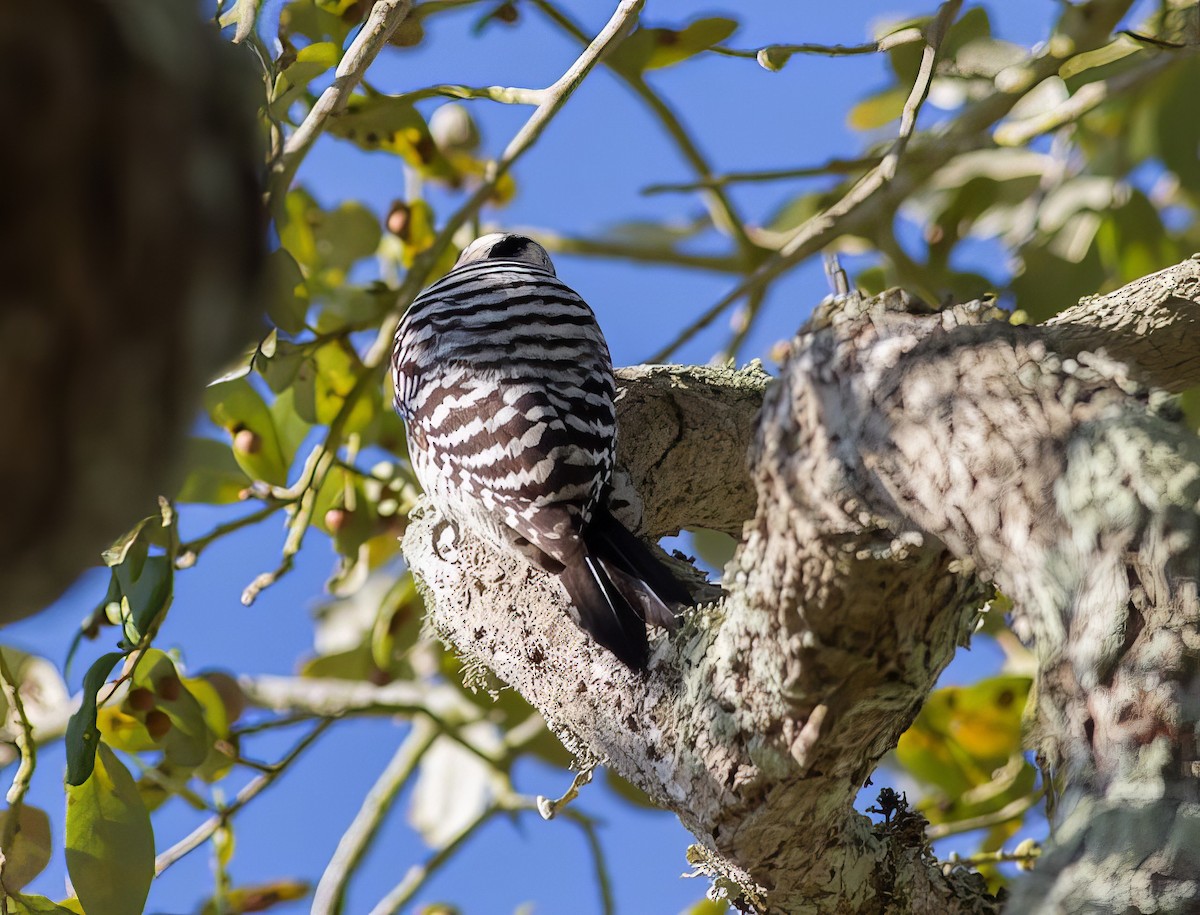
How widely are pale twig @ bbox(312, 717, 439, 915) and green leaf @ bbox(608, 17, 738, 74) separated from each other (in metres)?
1.21

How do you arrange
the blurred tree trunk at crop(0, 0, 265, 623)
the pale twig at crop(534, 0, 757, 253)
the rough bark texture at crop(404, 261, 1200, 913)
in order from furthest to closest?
the pale twig at crop(534, 0, 757, 253), the rough bark texture at crop(404, 261, 1200, 913), the blurred tree trunk at crop(0, 0, 265, 623)

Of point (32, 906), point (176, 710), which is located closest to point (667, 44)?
point (176, 710)

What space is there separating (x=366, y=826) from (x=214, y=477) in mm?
659

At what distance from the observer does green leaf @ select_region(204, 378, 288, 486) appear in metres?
1.77

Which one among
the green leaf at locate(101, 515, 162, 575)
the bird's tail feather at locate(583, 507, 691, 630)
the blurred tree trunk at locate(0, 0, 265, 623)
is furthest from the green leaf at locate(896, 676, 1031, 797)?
the blurred tree trunk at locate(0, 0, 265, 623)

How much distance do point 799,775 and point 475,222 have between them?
1.51m

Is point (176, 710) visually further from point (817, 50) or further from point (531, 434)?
point (817, 50)

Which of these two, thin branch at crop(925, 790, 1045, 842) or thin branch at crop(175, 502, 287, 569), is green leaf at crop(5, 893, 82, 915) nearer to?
thin branch at crop(175, 502, 287, 569)

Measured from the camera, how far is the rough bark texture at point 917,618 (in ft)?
2.03

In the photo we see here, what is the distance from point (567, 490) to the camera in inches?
59.4

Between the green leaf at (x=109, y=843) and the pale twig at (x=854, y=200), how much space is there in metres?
1.06

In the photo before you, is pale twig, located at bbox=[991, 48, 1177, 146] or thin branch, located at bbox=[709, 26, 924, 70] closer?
thin branch, located at bbox=[709, 26, 924, 70]

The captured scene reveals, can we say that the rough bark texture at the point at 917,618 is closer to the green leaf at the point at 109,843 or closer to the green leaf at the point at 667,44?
the green leaf at the point at 109,843

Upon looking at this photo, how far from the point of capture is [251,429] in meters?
1.80
